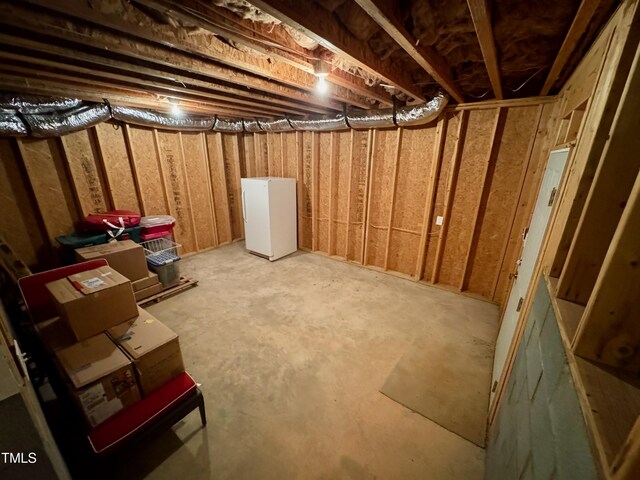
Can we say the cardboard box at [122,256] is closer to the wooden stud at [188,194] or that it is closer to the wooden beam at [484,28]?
the wooden stud at [188,194]

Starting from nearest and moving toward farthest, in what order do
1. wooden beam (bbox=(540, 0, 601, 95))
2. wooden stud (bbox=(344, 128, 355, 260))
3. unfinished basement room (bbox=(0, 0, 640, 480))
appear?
unfinished basement room (bbox=(0, 0, 640, 480)) → wooden beam (bbox=(540, 0, 601, 95)) → wooden stud (bbox=(344, 128, 355, 260))

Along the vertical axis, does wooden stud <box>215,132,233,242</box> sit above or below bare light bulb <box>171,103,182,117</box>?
below

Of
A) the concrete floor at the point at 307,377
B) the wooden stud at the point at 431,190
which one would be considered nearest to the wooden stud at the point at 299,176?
the concrete floor at the point at 307,377

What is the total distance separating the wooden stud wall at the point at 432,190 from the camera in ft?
9.48

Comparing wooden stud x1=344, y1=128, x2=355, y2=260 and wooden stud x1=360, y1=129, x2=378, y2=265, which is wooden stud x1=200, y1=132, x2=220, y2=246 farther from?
wooden stud x1=360, y1=129, x2=378, y2=265

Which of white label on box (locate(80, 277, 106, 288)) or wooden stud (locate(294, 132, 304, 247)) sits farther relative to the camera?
wooden stud (locate(294, 132, 304, 247))

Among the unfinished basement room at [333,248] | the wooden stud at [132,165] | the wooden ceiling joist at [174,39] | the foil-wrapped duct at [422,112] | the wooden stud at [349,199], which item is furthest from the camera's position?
the wooden stud at [349,199]

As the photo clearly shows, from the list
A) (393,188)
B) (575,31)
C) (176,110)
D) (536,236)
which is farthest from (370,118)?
(176,110)

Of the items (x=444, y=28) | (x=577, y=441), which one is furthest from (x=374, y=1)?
(x=577, y=441)

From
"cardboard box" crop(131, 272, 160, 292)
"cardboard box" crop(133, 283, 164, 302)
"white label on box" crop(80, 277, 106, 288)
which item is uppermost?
"white label on box" crop(80, 277, 106, 288)

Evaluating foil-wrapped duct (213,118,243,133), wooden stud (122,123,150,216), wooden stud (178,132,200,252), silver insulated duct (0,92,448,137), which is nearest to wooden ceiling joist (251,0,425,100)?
silver insulated duct (0,92,448,137)

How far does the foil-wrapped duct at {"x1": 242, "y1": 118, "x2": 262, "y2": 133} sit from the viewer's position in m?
4.60

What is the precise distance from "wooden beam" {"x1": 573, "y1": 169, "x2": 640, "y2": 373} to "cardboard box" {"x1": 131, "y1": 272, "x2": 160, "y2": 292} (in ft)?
12.1

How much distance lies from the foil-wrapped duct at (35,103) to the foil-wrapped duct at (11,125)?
10 cm
